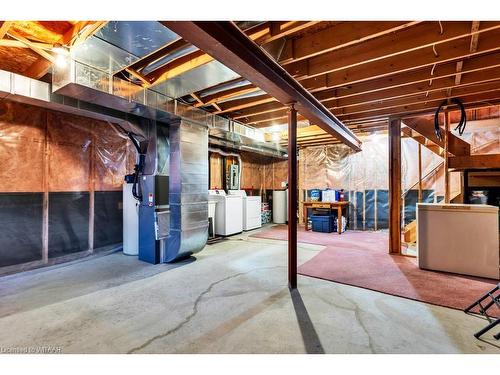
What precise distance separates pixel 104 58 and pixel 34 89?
1101mm

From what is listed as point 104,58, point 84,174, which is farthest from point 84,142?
point 104,58

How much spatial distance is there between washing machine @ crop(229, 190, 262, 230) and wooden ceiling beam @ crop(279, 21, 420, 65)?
4.03m

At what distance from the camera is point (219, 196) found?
5.58 meters

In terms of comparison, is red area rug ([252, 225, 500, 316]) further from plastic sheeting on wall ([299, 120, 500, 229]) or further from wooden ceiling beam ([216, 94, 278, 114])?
wooden ceiling beam ([216, 94, 278, 114])

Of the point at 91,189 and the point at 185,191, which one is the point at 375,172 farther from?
the point at 91,189

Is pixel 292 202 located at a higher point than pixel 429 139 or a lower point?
lower

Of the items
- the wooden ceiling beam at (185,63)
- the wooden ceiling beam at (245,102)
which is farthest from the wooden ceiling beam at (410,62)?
the wooden ceiling beam at (185,63)

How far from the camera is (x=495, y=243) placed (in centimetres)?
298

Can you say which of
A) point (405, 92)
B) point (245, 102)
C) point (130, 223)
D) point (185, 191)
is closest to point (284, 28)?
point (245, 102)

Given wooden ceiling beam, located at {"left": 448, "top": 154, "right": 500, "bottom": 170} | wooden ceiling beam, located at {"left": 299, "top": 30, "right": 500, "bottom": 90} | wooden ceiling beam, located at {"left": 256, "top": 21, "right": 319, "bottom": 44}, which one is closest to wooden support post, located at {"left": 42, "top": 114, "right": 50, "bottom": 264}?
wooden ceiling beam, located at {"left": 256, "top": 21, "right": 319, "bottom": 44}

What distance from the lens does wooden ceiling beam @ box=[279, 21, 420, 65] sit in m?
1.96

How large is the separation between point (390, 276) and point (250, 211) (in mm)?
3832

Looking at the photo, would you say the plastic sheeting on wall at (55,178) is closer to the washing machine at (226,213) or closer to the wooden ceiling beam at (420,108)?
the washing machine at (226,213)
